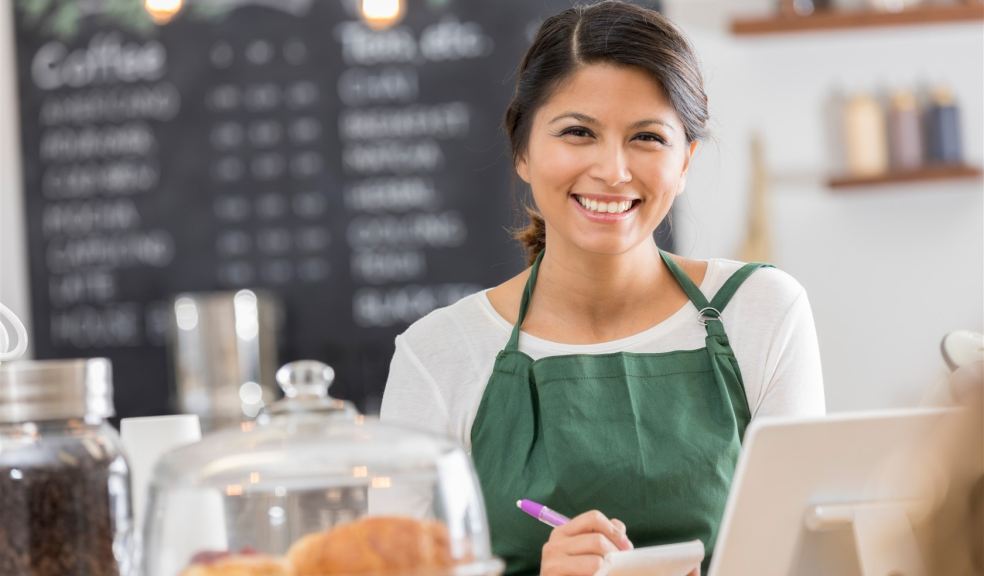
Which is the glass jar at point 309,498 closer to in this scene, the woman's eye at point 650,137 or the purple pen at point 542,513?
the purple pen at point 542,513

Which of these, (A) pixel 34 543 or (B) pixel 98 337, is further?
(B) pixel 98 337

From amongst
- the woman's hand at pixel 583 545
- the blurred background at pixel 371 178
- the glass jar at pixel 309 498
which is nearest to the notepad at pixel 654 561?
the woman's hand at pixel 583 545

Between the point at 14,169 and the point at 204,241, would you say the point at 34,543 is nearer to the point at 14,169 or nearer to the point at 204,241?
the point at 204,241

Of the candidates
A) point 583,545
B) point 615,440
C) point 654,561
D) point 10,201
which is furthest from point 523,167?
point 10,201

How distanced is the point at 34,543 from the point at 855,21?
9.57 feet

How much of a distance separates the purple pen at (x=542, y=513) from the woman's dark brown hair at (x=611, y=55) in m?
0.57

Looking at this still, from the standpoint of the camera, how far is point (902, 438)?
108 centimetres

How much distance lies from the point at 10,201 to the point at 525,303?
2407 millimetres

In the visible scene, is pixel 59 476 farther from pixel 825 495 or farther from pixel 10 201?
pixel 10 201

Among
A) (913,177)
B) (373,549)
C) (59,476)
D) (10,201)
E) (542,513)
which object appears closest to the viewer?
Answer: (373,549)

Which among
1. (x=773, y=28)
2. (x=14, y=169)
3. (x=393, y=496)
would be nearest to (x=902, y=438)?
(x=393, y=496)

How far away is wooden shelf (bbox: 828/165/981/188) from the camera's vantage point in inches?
136

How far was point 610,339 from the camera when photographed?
186 centimetres

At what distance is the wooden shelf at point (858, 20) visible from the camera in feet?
11.4
